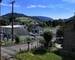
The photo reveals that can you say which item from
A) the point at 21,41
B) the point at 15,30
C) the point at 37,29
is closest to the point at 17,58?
the point at 21,41

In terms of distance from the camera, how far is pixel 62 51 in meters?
29.1

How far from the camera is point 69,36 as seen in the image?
30.3 meters

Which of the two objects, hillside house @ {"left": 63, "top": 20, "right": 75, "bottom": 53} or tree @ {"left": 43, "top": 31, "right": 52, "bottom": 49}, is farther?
tree @ {"left": 43, "top": 31, "right": 52, "bottom": 49}

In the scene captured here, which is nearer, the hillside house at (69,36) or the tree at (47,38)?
the hillside house at (69,36)

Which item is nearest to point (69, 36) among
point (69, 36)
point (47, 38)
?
point (69, 36)

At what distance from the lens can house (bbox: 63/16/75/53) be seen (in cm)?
2966

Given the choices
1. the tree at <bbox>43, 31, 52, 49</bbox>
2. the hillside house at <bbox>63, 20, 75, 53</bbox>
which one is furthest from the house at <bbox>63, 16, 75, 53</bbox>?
the tree at <bbox>43, 31, 52, 49</bbox>

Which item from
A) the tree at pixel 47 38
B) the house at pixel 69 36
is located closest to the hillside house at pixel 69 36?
the house at pixel 69 36

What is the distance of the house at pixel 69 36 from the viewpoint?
2966 cm

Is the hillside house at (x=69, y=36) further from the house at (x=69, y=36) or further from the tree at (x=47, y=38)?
the tree at (x=47, y=38)

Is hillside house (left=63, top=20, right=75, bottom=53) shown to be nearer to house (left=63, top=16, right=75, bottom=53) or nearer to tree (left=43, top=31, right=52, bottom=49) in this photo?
house (left=63, top=16, right=75, bottom=53)

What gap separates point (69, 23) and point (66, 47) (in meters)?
2.97

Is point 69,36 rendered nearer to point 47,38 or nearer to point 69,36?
point 69,36

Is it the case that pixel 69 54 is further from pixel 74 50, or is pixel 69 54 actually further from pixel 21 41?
pixel 21 41
